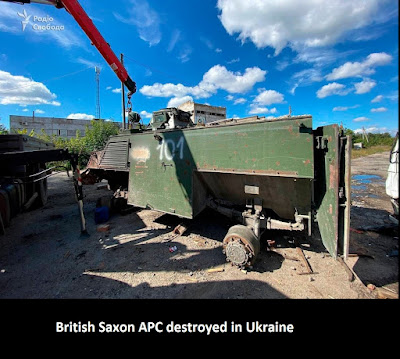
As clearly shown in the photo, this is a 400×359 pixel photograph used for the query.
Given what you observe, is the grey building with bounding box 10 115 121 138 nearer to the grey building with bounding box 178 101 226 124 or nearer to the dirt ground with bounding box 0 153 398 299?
the grey building with bounding box 178 101 226 124

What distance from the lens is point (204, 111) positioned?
35156mm

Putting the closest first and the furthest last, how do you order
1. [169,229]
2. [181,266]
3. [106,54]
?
[181,266], [169,229], [106,54]

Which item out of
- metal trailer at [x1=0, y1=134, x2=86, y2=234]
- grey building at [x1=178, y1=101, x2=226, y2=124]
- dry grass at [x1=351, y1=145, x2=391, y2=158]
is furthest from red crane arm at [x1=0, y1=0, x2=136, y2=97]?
dry grass at [x1=351, y1=145, x2=391, y2=158]

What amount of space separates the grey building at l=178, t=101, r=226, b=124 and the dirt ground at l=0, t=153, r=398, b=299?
99.4ft

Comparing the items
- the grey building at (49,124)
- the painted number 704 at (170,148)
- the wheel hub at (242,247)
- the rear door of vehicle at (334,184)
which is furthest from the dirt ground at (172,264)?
the grey building at (49,124)

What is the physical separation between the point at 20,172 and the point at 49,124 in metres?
32.5

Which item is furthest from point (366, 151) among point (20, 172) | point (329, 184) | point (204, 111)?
point (20, 172)

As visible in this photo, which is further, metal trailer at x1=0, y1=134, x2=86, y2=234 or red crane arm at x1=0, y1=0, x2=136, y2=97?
red crane arm at x1=0, y1=0, x2=136, y2=97

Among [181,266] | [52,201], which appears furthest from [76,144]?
[181,266]

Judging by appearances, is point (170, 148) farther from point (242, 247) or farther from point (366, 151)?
point (366, 151)

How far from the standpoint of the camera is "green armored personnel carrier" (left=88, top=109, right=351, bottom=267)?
2893mm

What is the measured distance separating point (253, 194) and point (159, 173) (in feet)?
7.19

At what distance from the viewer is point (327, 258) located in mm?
3754
